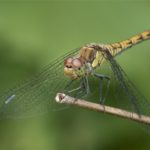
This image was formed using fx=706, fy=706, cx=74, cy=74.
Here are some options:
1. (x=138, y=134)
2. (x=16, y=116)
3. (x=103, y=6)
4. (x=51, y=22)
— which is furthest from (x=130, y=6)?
(x=16, y=116)

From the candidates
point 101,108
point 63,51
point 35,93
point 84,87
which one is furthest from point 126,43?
point 101,108

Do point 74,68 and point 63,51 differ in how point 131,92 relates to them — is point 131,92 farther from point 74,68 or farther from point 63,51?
point 63,51

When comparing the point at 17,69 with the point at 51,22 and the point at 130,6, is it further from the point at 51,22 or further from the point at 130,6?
the point at 130,6

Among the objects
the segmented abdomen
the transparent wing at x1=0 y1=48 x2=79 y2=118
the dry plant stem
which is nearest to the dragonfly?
the transparent wing at x1=0 y1=48 x2=79 y2=118

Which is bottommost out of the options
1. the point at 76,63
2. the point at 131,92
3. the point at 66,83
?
the point at 131,92

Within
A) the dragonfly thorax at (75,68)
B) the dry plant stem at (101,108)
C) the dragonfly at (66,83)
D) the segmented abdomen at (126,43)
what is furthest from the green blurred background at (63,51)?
the dry plant stem at (101,108)

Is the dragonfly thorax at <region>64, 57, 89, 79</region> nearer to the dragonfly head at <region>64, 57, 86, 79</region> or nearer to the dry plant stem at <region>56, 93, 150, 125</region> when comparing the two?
the dragonfly head at <region>64, 57, 86, 79</region>
